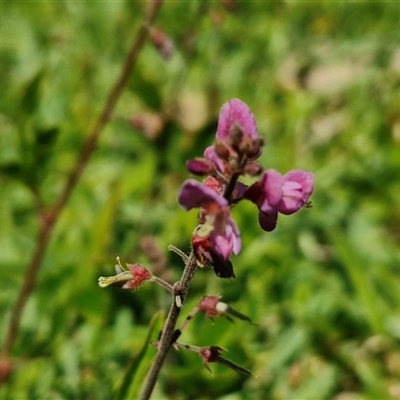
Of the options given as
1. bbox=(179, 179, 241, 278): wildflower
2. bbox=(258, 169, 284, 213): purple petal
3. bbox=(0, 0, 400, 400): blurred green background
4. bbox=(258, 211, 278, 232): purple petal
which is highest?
bbox=(0, 0, 400, 400): blurred green background

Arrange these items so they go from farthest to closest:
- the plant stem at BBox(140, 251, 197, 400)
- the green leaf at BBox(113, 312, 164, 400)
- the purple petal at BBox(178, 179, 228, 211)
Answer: the green leaf at BBox(113, 312, 164, 400), the plant stem at BBox(140, 251, 197, 400), the purple petal at BBox(178, 179, 228, 211)

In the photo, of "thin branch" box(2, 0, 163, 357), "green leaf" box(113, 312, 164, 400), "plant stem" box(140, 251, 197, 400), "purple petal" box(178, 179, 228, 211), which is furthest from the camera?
"thin branch" box(2, 0, 163, 357)

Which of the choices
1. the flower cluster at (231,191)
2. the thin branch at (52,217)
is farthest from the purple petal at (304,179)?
the thin branch at (52,217)

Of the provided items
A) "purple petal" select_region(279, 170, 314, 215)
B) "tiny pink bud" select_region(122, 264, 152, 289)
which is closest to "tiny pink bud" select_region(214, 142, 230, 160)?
"purple petal" select_region(279, 170, 314, 215)

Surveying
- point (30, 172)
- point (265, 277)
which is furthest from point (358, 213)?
point (30, 172)

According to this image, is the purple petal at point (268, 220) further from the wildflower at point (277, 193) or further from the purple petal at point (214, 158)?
the purple petal at point (214, 158)

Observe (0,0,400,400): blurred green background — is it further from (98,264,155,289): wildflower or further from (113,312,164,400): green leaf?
(98,264,155,289): wildflower

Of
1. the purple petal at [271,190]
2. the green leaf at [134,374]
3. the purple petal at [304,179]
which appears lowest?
the green leaf at [134,374]
